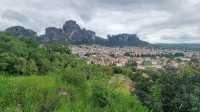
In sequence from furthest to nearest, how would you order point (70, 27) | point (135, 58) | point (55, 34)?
point (70, 27)
point (55, 34)
point (135, 58)

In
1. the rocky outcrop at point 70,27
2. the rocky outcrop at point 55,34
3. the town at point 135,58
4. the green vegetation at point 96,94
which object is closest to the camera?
the green vegetation at point 96,94

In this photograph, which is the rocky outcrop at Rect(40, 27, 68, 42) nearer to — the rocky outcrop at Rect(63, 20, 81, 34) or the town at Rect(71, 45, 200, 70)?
the rocky outcrop at Rect(63, 20, 81, 34)

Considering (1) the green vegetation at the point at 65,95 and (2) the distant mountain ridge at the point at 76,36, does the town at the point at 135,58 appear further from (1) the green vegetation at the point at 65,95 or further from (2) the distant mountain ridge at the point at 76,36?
(2) the distant mountain ridge at the point at 76,36

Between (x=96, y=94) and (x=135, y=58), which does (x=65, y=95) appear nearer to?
(x=96, y=94)

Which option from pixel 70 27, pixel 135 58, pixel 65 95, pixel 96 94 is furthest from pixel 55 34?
pixel 96 94

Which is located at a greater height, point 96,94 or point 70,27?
point 70,27

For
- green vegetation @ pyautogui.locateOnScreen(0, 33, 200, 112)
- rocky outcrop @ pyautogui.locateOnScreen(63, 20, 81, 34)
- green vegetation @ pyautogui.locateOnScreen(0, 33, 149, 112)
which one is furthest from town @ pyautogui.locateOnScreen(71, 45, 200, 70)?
rocky outcrop @ pyautogui.locateOnScreen(63, 20, 81, 34)

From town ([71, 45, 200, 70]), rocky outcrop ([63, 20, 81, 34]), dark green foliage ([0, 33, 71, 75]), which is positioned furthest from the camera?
rocky outcrop ([63, 20, 81, 34])

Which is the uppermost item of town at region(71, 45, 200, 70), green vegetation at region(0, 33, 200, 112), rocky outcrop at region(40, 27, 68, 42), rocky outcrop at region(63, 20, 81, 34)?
rocky outcrop at region(63, 20, 81, 34)

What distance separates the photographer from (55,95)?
6.15 m

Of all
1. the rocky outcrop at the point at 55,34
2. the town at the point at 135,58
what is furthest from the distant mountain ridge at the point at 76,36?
the town at the point at 135,58

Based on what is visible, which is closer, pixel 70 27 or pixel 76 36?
pixel 70 27

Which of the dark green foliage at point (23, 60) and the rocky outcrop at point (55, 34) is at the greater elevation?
the rocky outcrop at point (55, 34)

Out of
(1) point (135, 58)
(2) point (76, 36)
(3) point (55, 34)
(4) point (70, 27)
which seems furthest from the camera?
(2) point (76, 36)
